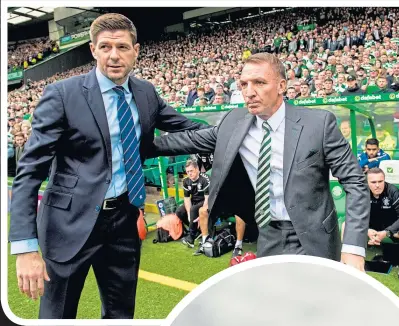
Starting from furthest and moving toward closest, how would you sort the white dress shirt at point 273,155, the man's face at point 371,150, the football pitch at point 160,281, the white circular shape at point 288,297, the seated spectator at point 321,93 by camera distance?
the man's face at point 371,150 < the seated spectator at point 321,93 < the football pitch at point 160,281 < the white dress shirt at point 273,155 < the white circular shape at point 288,297

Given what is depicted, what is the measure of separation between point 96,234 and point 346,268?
68 centimetres

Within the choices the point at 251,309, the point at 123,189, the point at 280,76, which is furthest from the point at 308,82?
the point at 251,309

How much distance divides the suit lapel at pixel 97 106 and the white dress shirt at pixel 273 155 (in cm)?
35

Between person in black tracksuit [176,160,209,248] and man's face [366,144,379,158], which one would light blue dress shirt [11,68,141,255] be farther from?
man's face [366,144,379,158]

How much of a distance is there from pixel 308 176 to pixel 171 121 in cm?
41

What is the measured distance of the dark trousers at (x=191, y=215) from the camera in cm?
177

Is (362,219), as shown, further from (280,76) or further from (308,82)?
(308,82)

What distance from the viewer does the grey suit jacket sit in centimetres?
108

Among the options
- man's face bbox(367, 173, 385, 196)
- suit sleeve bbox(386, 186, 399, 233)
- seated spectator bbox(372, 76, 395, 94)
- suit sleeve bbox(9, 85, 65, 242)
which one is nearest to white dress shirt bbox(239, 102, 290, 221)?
suit sleeve bbox(9, 85, 65, 242)

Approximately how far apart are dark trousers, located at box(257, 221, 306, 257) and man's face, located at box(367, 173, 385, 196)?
30.4 inches

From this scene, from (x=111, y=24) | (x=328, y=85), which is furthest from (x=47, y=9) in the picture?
(x=328, y=85)

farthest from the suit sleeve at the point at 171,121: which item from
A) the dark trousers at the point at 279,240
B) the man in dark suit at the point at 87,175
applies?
the dark trousers at the point at 279,240

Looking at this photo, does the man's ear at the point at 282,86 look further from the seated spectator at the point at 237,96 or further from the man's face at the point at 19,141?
the man's face at the point at 19,141

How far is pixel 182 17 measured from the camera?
129cm
